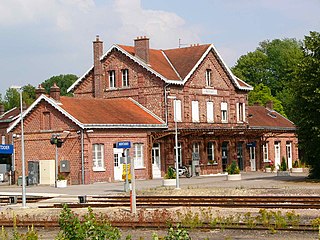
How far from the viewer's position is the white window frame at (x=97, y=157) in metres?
49.6

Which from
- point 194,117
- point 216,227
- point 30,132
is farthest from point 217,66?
point 216,227

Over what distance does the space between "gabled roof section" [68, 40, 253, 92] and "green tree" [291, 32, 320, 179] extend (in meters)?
13.5

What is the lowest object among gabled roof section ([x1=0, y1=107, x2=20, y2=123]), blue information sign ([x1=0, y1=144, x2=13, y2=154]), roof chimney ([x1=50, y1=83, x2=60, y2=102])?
blue information sign ([x1=0, y1=144, x2=13, y2=154])


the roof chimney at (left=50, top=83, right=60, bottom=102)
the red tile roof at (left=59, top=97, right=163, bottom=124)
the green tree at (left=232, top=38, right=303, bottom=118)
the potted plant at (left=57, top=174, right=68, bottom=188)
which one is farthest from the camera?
the green tree at (left=232, top=38, right=303, bottom=118)

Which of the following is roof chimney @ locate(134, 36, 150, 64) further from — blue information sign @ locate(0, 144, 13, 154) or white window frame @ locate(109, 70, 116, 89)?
blue information sign @ locate(0, 144, 13, 154)

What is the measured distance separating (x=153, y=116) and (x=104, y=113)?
4.83m

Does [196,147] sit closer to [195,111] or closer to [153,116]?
[195,111]

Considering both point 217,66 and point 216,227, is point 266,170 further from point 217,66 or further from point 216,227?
point 216,227

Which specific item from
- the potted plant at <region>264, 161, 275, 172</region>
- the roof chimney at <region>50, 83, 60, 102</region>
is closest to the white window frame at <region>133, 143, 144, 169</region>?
the roof chimney at <region>50, 83, 60, 102</region>

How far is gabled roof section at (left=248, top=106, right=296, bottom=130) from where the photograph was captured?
6806cm

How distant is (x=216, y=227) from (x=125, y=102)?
3649 cm

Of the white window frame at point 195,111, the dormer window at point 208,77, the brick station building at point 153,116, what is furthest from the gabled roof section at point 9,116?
the white window frame at point 195,111

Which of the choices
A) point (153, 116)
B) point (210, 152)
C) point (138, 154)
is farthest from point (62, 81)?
point (138, 154)

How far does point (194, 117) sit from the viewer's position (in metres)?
58.1
